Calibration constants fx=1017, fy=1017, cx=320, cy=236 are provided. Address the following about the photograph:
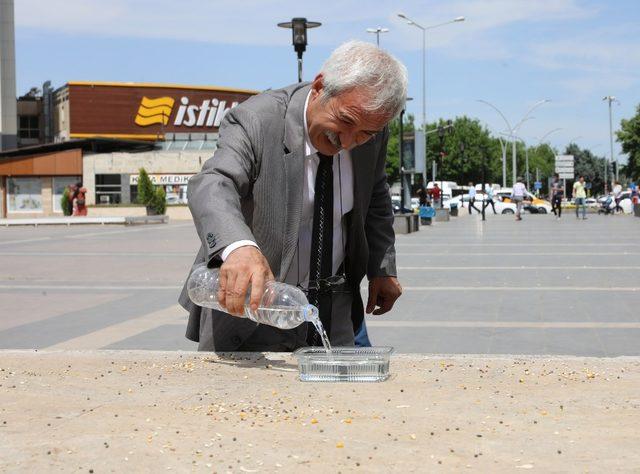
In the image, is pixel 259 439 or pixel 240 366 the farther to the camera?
pixel 240 366

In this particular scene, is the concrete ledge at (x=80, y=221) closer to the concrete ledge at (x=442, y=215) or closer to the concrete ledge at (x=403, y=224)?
the concrete ledge at (x=442, y=215)

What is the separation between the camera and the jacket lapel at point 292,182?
325 cm

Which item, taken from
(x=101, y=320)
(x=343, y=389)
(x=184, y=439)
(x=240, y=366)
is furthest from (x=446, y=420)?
(x=101, y=320)

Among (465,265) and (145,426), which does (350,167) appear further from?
(465,265)

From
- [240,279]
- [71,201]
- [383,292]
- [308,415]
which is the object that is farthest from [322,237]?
[71,201]

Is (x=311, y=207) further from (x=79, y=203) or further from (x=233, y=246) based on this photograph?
(x=79, y=203)

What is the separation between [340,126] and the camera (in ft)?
9.99

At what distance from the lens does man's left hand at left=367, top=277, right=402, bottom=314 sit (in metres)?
3.84

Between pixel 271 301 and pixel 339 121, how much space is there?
2.01ft

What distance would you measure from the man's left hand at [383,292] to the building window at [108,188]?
5799cm

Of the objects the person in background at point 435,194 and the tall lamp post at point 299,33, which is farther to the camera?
the person in background at point 435,194

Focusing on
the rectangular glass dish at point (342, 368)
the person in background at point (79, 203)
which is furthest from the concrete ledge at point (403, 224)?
the rectangular glass dish at point (342, 368)

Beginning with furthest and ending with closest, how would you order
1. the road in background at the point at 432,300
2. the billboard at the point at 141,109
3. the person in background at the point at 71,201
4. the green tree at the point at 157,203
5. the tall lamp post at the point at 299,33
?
the billboard at the point at 141,109, the person in background at the point at 71,201, the green tree at the point at 157,203, the tall lamp post at the point at 299,33, the road in background at the point at 432,300

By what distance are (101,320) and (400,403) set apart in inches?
307
